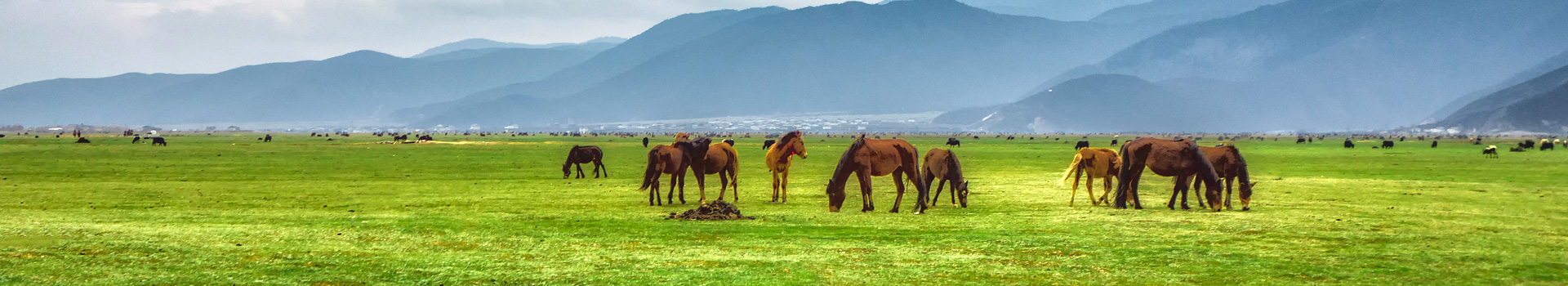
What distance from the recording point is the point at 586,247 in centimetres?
1650

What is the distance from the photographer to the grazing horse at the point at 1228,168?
24547 mm

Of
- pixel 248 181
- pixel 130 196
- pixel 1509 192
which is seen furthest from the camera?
pixel 248 181

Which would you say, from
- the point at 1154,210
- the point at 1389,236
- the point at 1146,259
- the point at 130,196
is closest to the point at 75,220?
the point at 130,196

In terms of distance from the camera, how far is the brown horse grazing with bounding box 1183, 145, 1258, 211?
80.5 ft

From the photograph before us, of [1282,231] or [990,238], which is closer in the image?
[990,238]

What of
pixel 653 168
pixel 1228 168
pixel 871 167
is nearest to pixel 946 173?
pixel 871 167

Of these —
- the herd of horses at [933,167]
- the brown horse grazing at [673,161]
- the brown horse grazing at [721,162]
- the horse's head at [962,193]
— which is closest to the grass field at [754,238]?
the horse's head at [962,193]

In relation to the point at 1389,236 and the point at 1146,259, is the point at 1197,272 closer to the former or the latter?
the point at 1146,259

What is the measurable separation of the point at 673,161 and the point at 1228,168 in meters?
13.0

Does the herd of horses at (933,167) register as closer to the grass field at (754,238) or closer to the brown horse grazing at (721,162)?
the brown horse grazing at (721,162)

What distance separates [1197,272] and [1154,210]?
34.1ft

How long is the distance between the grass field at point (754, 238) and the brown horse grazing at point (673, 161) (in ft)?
2.75

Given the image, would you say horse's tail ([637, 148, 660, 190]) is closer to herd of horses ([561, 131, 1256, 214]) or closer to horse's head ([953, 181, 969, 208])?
herd of horses ([561, 131, 1256, 214])

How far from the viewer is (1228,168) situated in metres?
25.5
